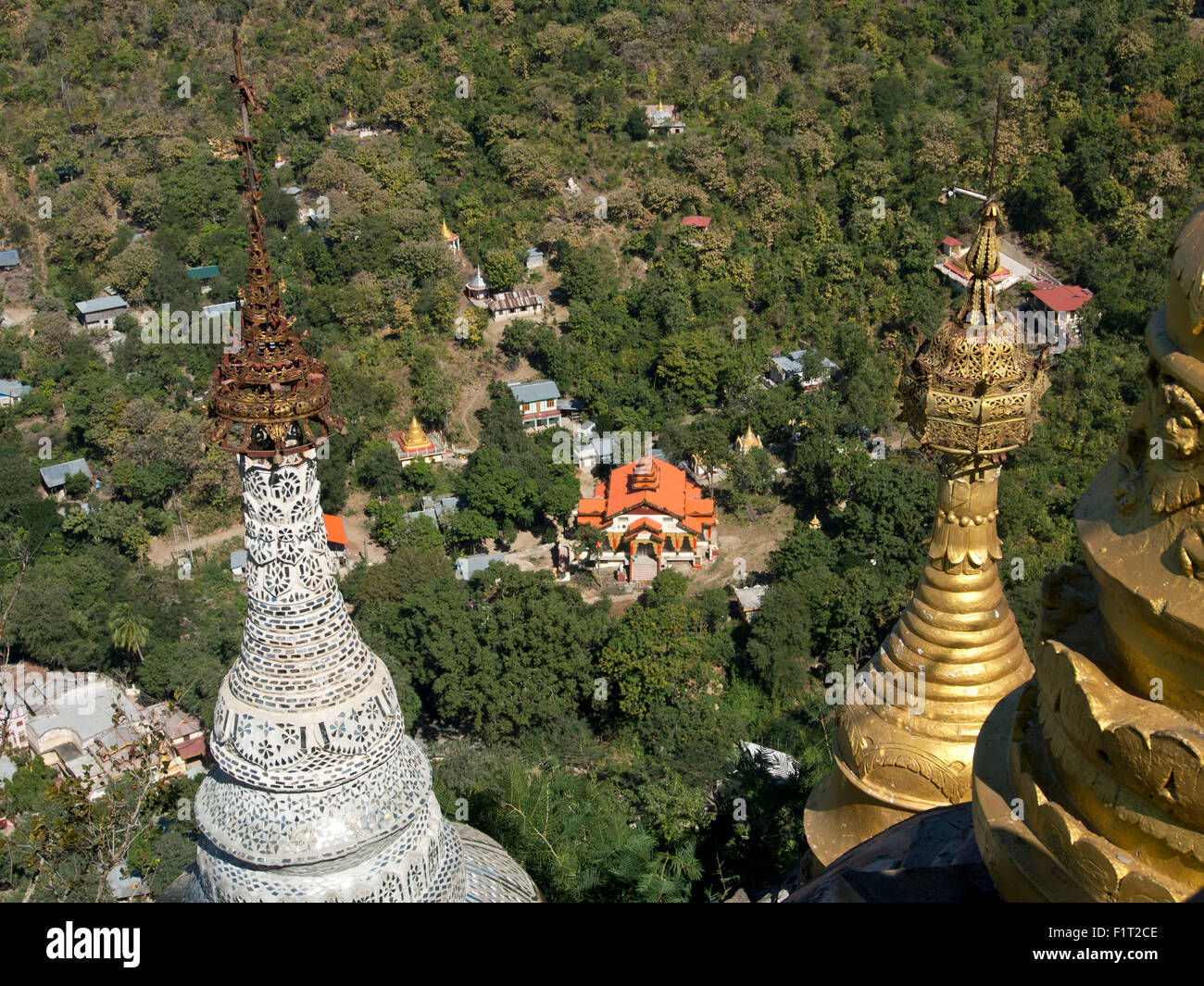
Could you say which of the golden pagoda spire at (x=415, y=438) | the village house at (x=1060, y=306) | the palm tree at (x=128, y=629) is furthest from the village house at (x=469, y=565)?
the village house at (x=1060, y=306)

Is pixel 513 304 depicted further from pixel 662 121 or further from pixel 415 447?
pixel 662 121

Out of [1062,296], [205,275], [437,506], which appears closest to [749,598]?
[437,506]

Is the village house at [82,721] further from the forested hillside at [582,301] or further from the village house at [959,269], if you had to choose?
the village house at [959,269]

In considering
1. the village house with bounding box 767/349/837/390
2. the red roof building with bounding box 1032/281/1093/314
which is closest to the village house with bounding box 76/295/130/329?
the village house with bounding box 767/349/837/390

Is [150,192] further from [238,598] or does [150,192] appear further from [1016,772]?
[1016,772]

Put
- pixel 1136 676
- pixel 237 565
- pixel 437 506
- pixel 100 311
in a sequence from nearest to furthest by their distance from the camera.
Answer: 1. pixel 1136 676
2. pixel 237 565
3. pixel 437 506
4. pixel 100 311

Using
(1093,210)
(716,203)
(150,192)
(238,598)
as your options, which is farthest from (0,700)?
(1093,210)

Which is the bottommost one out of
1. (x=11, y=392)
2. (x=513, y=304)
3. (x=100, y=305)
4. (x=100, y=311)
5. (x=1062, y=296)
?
(x=11, y=392)
